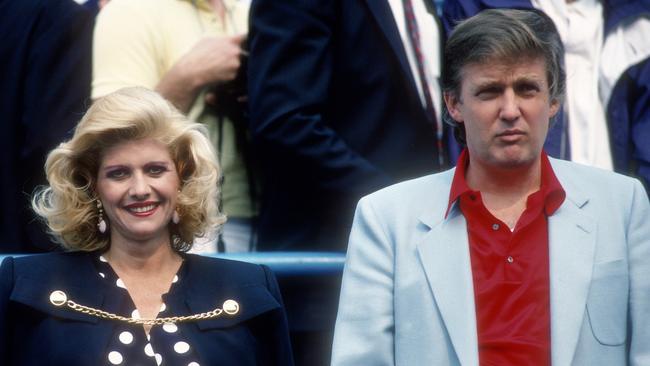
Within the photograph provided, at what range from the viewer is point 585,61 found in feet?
17.0

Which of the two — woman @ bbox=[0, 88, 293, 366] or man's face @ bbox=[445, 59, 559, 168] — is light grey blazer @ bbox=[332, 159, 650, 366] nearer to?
man's face @ bbox=[445, 59, 559, 168]

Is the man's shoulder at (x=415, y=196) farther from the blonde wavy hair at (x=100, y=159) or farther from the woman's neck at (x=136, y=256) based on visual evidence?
the woman's neck at (x=136, y=256)

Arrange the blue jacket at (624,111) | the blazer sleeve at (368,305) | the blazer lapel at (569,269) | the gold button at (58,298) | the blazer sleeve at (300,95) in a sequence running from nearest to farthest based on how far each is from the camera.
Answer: the blazer lapel at (569,269) < the blazer sleeve at (368,305) < the gold button at (58,298) < the blazer sleeve at (300,95) < the blue jacket at (624,111)

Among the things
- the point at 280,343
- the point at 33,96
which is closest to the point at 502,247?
the point at 280,343

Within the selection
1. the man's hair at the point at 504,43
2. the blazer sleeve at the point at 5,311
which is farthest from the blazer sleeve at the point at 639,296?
the blazer sleeve at the point at 5,311

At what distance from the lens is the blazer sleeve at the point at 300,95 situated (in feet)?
15.9

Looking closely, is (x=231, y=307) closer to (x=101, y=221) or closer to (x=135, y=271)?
(x=135, y=271)

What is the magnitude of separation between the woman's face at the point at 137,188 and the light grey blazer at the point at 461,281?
21.3 inches

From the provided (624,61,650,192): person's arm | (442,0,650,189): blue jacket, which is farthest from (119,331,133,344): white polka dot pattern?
(624,61,650,192): person's arm

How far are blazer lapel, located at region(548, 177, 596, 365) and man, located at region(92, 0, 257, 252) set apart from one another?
4.96 ft

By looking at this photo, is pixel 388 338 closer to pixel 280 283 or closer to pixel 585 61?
pixel 280 283

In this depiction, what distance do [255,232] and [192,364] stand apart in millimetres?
1235

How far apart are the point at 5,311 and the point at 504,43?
149 centimetres

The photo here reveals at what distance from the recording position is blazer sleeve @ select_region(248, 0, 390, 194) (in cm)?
483
